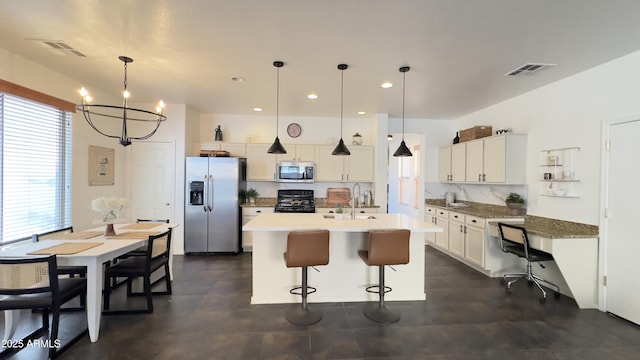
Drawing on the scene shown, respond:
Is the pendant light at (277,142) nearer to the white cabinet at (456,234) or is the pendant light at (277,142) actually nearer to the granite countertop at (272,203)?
the granite countertop at (272,203)

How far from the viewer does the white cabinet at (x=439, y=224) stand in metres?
5.01

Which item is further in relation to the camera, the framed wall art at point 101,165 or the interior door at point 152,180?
the interior door at point 152,180

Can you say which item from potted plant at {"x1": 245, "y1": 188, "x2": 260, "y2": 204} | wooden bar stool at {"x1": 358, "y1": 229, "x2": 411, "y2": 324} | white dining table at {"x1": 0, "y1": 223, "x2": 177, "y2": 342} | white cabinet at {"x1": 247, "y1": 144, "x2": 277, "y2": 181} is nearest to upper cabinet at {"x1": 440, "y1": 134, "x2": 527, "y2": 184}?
wooden bar stool at {"x1": 358, "y1": 229, "x2": 411, "y2": 324}

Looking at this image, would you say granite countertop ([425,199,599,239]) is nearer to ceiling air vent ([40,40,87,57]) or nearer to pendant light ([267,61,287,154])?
pendant light ([267,61,287,154])

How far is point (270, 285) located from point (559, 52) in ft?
12.7

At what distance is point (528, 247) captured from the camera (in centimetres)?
347

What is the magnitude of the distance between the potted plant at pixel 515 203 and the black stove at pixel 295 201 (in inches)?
125

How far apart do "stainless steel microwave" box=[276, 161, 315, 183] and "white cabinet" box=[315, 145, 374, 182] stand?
5.8 inches

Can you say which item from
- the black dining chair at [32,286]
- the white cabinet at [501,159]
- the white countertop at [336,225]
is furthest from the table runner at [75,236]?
the white cabinet at [501,159]

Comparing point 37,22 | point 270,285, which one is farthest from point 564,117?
point 37,22

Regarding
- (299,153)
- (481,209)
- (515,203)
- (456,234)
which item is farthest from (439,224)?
(299,153)

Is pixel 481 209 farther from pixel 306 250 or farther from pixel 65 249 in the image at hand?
pixel 65 249

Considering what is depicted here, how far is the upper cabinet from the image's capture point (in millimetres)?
3996

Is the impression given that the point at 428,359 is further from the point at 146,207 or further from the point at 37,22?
the point at 146,207
